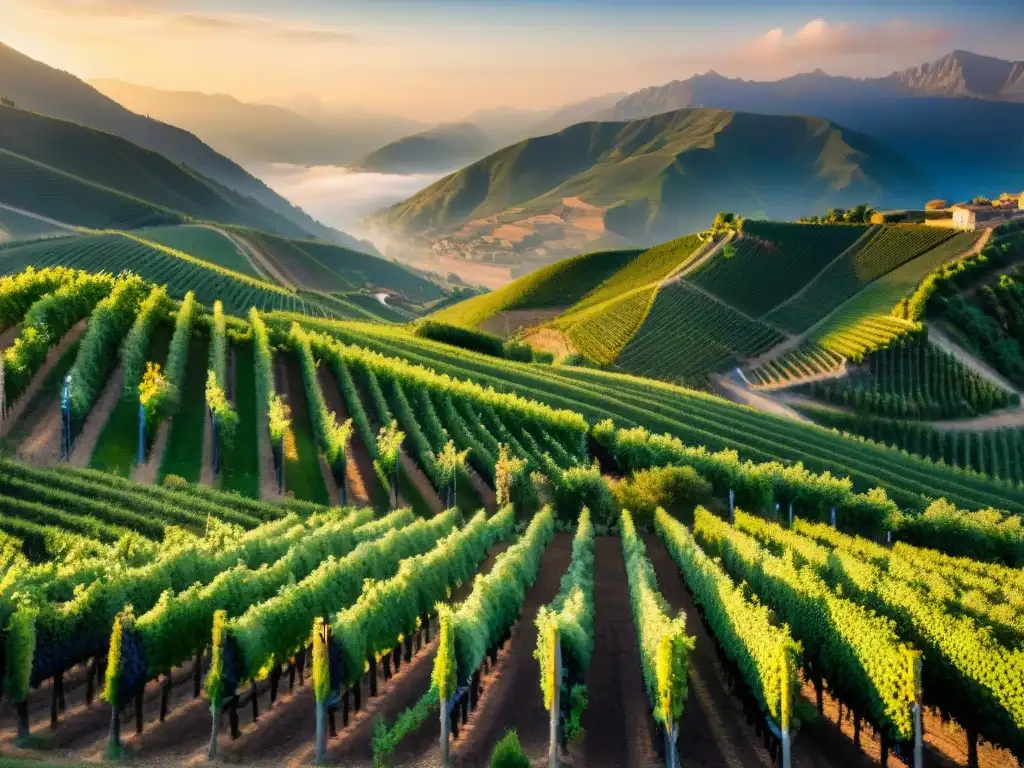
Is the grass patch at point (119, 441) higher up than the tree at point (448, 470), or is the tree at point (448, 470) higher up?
the grass patch at point (119, 441)

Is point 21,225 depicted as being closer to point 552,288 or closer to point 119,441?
point 552,288

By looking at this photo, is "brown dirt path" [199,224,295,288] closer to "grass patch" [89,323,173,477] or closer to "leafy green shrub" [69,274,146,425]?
"leafy green shrub" [69,274,146,425]

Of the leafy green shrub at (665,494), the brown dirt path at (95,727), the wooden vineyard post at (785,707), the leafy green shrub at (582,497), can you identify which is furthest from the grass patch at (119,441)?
the wooden vineyard post at (785,707)

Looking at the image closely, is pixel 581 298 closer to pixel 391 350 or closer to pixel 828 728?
pixel 391 350

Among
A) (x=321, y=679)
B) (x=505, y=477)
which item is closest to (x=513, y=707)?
(x=321, y=679)

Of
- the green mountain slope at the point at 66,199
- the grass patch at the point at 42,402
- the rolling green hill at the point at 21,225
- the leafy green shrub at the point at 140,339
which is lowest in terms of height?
the grass patch at the point at 42,402

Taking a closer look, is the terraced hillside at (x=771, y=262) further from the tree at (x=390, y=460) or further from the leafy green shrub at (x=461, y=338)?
the tree at (x=390, y=460)
